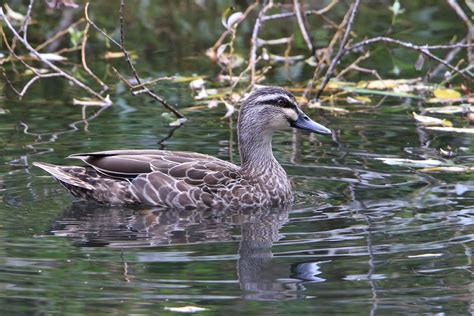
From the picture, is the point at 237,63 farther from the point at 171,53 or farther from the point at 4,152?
the point at 4,152

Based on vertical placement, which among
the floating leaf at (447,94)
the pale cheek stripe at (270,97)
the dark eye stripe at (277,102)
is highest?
the pale cheek stripe at (270,97)

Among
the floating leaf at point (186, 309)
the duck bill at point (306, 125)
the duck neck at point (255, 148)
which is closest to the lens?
the floating leaf at point (186, 309)

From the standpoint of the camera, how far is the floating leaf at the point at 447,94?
47.8 ft

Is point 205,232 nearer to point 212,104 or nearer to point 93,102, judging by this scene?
point 212,104

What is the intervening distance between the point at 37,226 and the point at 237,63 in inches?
275

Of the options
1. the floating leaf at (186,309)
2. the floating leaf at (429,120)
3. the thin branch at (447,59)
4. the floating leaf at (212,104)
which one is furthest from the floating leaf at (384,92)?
the floating leaf at (186,309)

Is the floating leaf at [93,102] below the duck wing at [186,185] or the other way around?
the other way around

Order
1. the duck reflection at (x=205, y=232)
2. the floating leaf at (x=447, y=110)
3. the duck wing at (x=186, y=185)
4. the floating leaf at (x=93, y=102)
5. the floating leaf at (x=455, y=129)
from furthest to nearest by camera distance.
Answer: the floating leaf at (x=93, y=102)
the floating leaf at (x=447, y=110)
the floating leaf at (x=455, y=129)
the duck wing at (x=186, y=185)
the duck reflection at (x=205, y=232)

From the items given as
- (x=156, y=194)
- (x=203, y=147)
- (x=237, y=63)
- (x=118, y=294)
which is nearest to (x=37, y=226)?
(x=156, y=194)

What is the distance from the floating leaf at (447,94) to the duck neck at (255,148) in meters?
3.69

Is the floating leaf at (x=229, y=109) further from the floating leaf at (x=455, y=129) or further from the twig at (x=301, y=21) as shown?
the floating leaf at (x=455, y=129)

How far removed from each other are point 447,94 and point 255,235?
5.49 m

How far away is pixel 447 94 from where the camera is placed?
1460cm

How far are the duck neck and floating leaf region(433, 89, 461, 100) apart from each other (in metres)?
3.69
